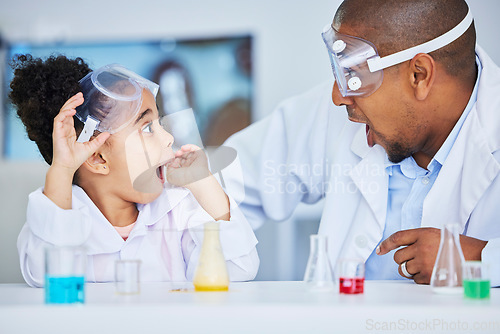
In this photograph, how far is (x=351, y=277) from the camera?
3.50ft

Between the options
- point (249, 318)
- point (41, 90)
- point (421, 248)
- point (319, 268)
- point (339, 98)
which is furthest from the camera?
point (339, 98)

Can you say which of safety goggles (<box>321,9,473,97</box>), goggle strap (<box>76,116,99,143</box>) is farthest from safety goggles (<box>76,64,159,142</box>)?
safety goggles (<box>321,9,473,97</box>)

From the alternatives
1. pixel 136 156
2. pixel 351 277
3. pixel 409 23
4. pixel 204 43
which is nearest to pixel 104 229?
pixel 136 156

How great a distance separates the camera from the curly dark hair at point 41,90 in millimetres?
1554

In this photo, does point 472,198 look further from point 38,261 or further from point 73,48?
point 73,48

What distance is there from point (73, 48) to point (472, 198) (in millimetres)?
2153

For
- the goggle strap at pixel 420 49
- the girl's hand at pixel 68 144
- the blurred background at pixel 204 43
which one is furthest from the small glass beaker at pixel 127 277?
the blurred background at pixel 204 43

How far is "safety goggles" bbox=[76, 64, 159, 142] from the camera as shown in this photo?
150cm

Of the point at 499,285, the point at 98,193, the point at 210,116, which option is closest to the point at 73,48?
the point at 210,116

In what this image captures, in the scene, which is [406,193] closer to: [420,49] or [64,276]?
[420,49]

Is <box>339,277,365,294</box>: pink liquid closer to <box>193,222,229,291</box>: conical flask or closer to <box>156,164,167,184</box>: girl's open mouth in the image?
<box>193,222,229,291</box>: conical flask

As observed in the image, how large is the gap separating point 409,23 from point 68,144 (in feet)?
3.10

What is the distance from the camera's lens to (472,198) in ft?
5.19

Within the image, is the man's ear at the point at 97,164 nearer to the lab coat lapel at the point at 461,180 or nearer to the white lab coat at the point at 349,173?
the white lab coat at the point at 349,173
